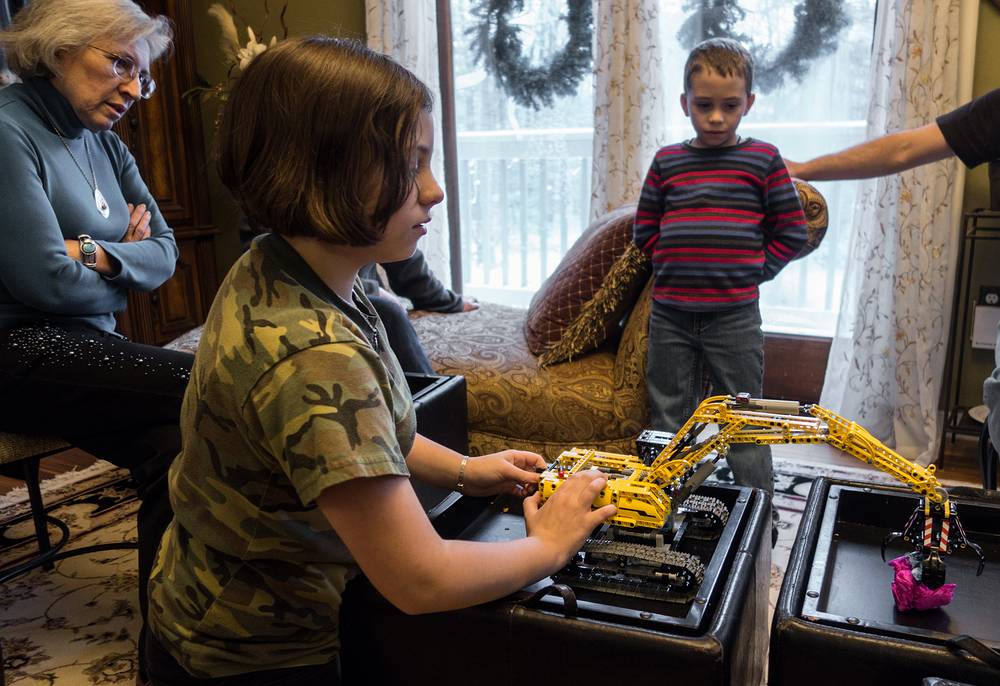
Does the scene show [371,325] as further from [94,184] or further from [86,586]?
[86,586]

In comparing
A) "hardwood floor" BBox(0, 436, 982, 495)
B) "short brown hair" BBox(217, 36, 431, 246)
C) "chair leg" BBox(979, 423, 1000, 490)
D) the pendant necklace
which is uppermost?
"short brown hair" BBox(217, 36, 431, 246)

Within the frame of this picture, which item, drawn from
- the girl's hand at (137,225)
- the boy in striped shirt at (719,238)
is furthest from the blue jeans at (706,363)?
the girl's hand at (137,225)

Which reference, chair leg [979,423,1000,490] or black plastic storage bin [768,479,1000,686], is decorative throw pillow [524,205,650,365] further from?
black plastic storage bin [768,479,1000,686]

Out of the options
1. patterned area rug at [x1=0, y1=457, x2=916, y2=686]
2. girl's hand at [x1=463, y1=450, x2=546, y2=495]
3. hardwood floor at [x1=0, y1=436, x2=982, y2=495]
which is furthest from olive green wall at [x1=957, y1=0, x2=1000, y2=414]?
girl's hand at [x1=463, y1=450, x2=546, y2=495]

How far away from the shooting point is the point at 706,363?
215 centimetres

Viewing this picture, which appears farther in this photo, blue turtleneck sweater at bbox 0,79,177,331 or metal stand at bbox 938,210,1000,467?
metal stand at bbox 938,210,1000,467

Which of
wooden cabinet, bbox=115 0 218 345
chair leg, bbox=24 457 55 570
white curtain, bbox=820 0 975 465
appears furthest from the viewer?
wooden cabinet, bbox=115 0 218 345

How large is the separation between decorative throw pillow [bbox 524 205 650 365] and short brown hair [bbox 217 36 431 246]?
1.42 m

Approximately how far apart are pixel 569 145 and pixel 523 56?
44 centimetres

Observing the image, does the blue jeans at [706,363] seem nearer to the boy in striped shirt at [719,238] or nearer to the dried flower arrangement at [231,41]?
the boy in striped shirt at [719,238]

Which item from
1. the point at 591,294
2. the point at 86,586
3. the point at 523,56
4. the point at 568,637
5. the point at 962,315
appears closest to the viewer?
the point at 568,637

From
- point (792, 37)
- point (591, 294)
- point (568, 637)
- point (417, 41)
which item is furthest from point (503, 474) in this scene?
point (417, 41)

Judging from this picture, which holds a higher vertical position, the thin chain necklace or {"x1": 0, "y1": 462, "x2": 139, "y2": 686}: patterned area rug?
the thin chain necklace

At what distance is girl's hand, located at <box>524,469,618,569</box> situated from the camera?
980 millimetres
